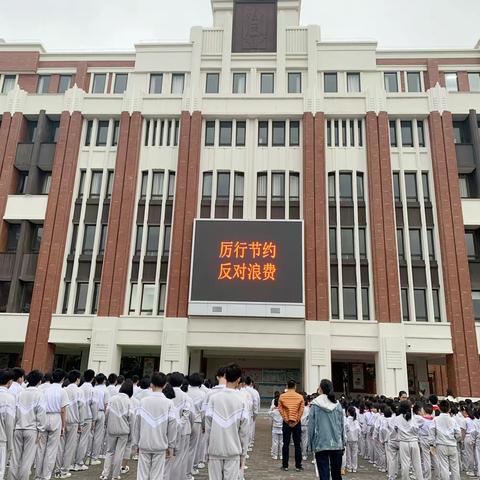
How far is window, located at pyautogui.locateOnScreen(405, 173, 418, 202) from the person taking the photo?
81.5 feet

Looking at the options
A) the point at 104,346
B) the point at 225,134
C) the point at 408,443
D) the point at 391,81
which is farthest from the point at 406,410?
the point at 391,81

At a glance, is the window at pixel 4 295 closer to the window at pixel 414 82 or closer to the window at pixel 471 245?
the window at pixel 471 245

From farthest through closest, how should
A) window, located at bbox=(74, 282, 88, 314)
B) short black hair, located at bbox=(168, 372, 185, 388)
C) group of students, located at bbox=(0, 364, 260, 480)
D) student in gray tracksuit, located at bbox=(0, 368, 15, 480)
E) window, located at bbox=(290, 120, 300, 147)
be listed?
window, located at bbox=(290, 120, 300, 147), window, located at bbox=(74, 282, 88, 314), short black hair, located at bbox=(168, 372, 185, 388), student in gray tracksuit, located at bbox=(0, 368, 15, 480), group of students, located at bbox=(0, 364, 260, 480)

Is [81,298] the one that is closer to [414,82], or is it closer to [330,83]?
[330,83]

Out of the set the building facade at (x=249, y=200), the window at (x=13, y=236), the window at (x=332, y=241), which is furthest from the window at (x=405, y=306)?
the window at (x=13, y=236)

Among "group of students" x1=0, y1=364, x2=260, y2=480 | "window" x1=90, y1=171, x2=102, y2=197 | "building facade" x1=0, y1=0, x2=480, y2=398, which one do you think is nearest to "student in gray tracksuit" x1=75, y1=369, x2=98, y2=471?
"group of students" x1=0, y1=364, x2=260, y2=480

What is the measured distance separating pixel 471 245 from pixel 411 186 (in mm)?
4504

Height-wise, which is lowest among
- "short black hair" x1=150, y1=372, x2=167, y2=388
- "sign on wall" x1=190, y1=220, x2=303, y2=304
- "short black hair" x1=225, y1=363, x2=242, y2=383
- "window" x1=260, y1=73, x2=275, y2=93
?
"short black hair" x1=150, y1=372, x2=167, y2=388

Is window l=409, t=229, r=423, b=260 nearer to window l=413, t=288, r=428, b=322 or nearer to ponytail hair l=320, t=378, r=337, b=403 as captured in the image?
window l=413, t=288, r=428, b=322

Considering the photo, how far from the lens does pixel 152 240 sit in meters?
24.9

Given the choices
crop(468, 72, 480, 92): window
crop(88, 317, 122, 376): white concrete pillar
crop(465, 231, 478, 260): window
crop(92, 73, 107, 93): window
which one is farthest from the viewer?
crop(92, 73, 107, 93): window

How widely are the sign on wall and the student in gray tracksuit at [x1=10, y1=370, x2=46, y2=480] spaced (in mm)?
15069

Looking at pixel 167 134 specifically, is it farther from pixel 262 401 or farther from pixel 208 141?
pixel 262 401

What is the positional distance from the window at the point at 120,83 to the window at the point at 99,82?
2.33 feet
